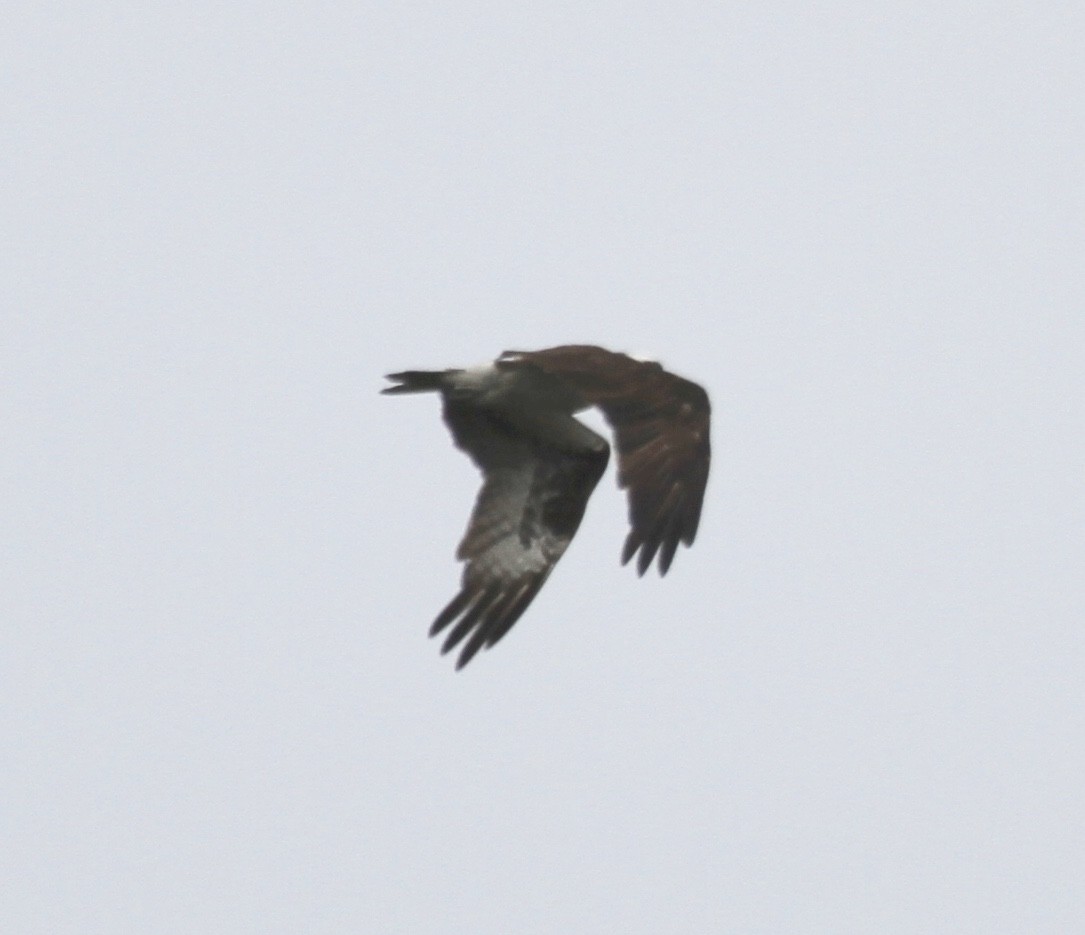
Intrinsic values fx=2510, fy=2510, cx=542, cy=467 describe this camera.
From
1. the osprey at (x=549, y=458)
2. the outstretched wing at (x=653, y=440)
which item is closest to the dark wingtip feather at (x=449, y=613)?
the osprey at (x=549, y=458)

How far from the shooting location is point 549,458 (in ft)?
42.2

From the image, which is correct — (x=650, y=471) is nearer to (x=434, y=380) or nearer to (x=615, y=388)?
(x=615, y=388)

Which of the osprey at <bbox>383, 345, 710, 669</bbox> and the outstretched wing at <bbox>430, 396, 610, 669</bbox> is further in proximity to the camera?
the outstretched wing at <bbox>430, 396, 610, 669</bbox>

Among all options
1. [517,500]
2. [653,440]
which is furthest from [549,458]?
[653,440]

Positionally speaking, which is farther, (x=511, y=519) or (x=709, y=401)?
(x=511, y=519)

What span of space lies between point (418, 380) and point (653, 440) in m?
1.58

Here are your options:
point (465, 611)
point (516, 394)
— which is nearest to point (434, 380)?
point (516, 394)

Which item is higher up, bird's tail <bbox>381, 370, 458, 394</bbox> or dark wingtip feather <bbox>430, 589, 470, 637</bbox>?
bird's tail <bbox>381, 370, 458, 394</bbox>

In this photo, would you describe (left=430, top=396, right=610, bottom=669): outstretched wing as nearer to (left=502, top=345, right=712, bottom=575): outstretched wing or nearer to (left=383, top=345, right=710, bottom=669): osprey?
(left=383, top=345, right=710, bottom=669): osprey

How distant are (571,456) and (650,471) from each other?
1480 mm

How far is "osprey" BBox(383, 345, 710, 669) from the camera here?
11.5 m

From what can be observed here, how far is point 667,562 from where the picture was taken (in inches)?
458

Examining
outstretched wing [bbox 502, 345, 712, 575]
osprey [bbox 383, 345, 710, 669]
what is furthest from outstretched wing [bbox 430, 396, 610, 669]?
outstretched wing [bbox 502, 345, 712, 575]

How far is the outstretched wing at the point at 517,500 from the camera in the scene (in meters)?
12.5
